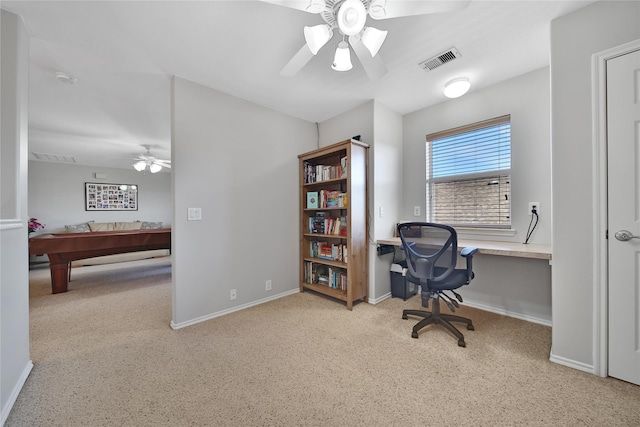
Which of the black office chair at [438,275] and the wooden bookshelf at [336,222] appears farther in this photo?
the wooden bookshelf at [336,222]

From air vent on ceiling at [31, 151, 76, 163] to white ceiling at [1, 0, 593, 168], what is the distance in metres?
2.57

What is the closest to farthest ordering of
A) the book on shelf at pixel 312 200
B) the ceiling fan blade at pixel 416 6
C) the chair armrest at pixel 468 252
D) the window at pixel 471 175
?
the ceiling fan blade at pixel 416 6 → the chair armrest at pixel 468 252 → the window at pixel 471 175 → the book on shelf at pixel 312 200

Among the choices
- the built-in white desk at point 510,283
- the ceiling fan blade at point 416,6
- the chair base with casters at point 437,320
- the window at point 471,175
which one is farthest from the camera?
the window at point 471,175

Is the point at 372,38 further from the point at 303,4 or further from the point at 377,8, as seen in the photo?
the point at 303,4

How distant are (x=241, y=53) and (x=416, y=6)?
4.63ft

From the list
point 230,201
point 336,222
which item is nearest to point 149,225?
point 230,201

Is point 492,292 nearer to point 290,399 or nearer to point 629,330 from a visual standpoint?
point 629,330

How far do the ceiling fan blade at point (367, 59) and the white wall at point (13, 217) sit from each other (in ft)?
7.00

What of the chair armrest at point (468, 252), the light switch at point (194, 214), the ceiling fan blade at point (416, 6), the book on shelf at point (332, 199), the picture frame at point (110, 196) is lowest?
the chair armrest at point (468, 252)

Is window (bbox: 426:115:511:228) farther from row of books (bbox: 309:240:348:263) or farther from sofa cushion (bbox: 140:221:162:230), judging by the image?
sofa cushion (bbox: 140:221:162:230)

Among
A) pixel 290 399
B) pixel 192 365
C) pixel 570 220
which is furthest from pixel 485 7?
pixel 192 365

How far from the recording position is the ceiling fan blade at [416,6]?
1217mm

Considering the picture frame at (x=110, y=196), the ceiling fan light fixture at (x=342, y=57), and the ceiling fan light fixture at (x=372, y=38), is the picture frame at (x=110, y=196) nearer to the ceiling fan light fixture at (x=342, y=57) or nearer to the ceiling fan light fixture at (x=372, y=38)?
the ceiling fan light fixture at (x=342, y=57)

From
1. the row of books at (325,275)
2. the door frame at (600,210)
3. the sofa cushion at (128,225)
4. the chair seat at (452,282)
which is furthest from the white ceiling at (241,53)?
the sofa cushion at (128,225)
